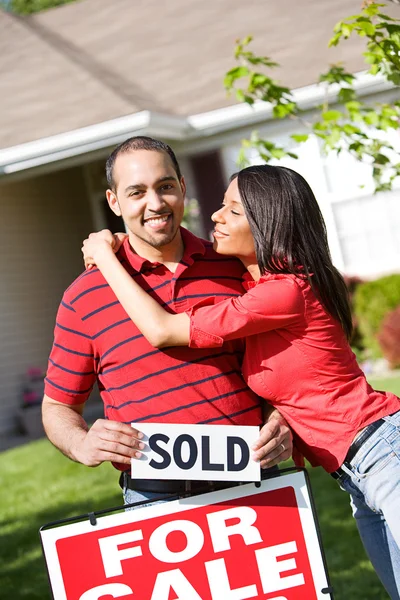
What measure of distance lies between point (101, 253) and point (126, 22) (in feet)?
43.2

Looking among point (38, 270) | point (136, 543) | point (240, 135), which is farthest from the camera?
point (38, 270)

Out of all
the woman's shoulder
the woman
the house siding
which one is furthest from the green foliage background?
the woman's shoulder

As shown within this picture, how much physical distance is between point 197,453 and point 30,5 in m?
30.9

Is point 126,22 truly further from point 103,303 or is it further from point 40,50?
point 103,303

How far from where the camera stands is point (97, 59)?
14766 mm

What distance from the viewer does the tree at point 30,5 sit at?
99.9 feet

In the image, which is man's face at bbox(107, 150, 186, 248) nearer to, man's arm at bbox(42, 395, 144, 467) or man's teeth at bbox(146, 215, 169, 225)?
man's teeth at bbox(146, 215, 169, 225)

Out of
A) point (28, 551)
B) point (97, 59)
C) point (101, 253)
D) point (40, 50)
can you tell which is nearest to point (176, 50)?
point (97, 59)

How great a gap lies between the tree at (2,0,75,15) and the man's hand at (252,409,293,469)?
29128 mm

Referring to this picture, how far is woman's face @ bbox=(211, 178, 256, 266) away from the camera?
322 centimetres

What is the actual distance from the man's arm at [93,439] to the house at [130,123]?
8.65 meters

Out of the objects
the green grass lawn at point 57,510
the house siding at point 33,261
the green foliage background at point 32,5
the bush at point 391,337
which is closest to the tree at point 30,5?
the green foliage background at point 32,5

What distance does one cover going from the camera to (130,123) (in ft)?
37.9

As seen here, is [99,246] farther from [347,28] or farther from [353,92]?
[353,92]
